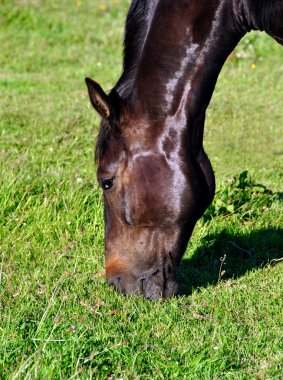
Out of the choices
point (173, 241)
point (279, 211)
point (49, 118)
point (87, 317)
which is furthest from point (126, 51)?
point (49, 118)

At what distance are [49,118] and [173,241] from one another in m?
4.65

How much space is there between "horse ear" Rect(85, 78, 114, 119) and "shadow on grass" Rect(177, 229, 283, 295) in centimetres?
128

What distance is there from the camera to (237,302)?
15.5 ft

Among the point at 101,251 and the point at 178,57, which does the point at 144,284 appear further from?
the point at 178,57

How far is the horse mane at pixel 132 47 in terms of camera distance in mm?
4531

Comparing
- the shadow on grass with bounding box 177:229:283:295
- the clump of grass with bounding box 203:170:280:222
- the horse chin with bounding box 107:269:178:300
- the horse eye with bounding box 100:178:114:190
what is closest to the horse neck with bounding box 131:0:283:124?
the horse eye with bounding box 100:178:114:190

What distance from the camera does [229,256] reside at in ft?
18.8

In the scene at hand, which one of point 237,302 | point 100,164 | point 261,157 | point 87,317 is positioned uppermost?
point 100,164

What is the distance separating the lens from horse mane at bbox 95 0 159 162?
14.9 ft

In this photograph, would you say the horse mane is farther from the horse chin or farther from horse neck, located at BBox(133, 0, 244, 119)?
the horse chin

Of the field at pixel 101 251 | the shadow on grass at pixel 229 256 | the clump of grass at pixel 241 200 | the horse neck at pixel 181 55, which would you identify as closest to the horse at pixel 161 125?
the horse neck at pixel 181 55

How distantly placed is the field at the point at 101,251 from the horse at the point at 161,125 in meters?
0.38

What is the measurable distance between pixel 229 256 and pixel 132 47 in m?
1.81

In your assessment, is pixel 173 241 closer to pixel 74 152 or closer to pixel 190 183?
pixel 190 183
